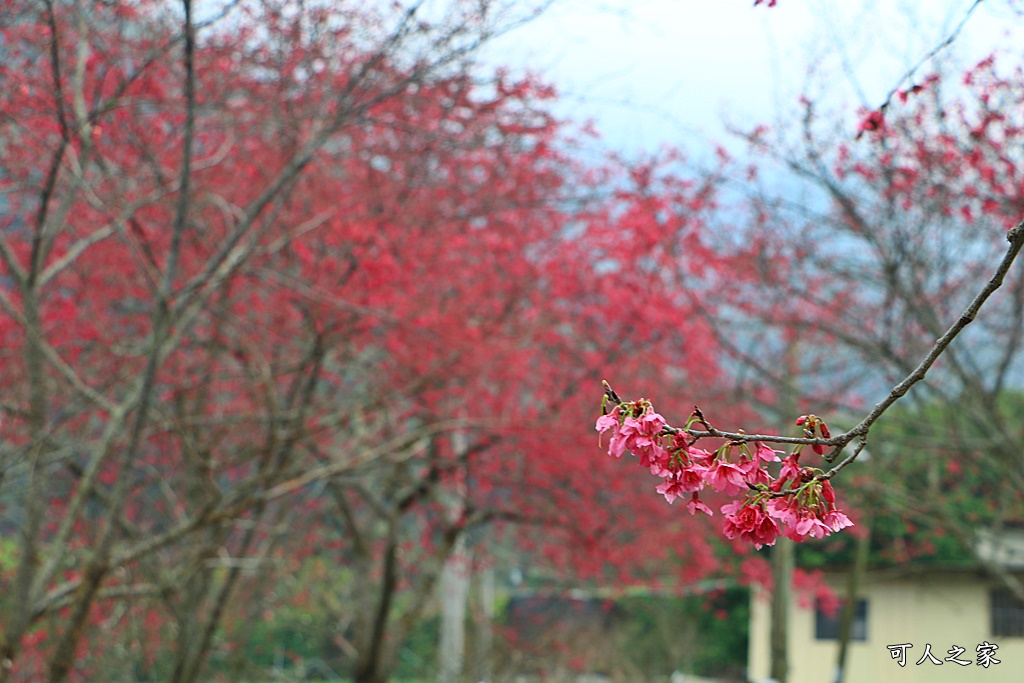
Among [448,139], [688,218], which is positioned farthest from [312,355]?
[688,218]

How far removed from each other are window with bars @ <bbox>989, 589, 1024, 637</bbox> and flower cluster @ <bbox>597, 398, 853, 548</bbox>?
13518 millimetres

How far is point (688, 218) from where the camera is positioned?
9289 mm

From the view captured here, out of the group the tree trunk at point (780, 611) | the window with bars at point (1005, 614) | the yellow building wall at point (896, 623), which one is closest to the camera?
the tree trunk at point (780, 611)

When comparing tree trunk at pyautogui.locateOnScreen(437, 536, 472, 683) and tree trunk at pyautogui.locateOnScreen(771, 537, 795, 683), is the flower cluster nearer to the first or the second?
tree trunk at pyautogui.locateOnScreen(771, 537, 795, 683)

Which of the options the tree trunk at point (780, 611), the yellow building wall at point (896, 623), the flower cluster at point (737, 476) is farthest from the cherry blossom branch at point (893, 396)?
the yellow building wall at point (896, 623)

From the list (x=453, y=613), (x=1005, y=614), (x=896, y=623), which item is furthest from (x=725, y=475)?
(x=896, y=623)

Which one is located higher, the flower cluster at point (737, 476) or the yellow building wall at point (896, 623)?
the yellow building wall at point (896, 623)

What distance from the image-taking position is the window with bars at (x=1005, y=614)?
13.6m

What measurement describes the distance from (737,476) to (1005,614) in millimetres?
14570

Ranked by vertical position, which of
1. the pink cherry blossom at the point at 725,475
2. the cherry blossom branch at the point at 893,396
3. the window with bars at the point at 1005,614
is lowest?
the pink cherry blossom at the point at 725,475

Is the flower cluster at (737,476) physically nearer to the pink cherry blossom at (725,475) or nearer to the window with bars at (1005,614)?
the pink cherry blossom at (725,475)

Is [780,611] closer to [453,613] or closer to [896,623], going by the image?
[453,613]

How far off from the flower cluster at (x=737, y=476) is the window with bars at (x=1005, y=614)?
13518 millimetres

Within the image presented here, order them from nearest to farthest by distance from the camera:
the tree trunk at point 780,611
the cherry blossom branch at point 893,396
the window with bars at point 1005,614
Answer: the cherry blossom branch at point 893,396
the tree trunk at point 780,611
the window with bars at point 1005,614
